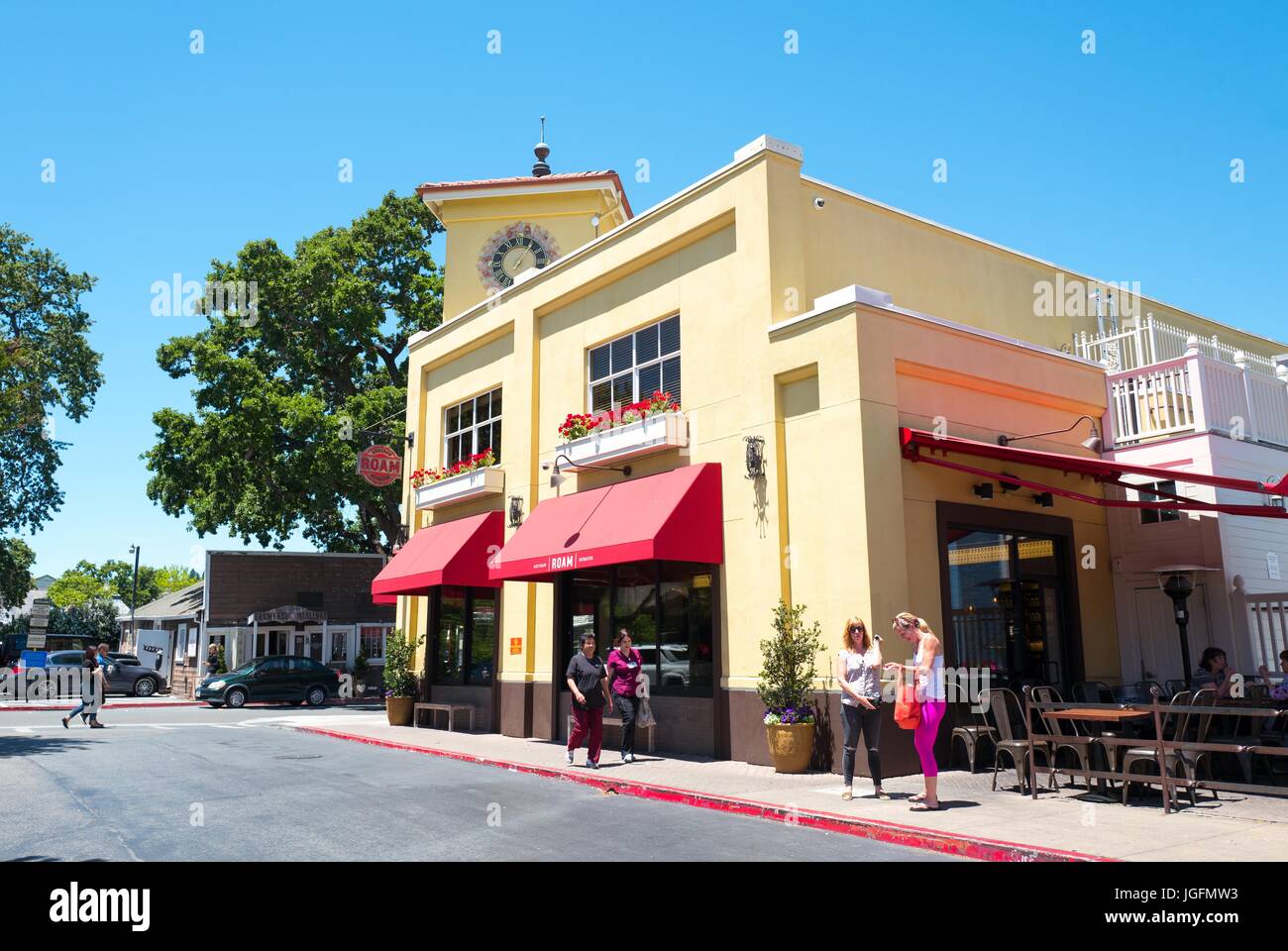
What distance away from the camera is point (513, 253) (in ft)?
75.5

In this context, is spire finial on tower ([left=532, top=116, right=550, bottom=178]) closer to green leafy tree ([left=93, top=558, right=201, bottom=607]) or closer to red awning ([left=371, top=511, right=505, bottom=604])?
red awning ([left=371, top=511, right=505, bottom=604])

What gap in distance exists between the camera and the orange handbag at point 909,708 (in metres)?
9.38

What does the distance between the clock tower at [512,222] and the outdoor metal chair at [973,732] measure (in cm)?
1447

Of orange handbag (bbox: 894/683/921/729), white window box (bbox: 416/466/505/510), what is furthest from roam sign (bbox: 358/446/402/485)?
orange handbag (bbox: 894/683/921/729)

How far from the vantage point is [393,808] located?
9.74m

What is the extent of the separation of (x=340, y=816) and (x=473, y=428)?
12714 millimetres

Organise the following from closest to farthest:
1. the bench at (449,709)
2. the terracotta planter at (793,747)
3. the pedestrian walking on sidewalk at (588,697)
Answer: the terracotta planter at (793,747) < the pedestrian walking on sidewalk at (588,697) < the bench at (449,709)

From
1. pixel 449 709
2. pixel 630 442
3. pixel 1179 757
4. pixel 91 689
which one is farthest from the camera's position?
pixel 91 689

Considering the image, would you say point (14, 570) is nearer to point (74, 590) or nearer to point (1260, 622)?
point (1260, 622)

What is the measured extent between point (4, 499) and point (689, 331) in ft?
129

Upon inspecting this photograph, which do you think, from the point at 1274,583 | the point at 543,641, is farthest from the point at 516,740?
the point at 1274,583

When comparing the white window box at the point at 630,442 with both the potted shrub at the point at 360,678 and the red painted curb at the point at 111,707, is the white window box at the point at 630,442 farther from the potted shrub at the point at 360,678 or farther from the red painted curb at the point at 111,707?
the potted shrub at the point at 360,678

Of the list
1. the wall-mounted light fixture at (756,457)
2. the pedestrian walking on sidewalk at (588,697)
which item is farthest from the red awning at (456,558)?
the wall-mounted light fixture at (756,457)

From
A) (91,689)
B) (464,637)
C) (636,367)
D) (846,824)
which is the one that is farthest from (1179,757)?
(91,689)
